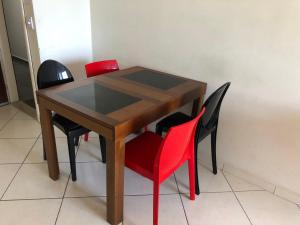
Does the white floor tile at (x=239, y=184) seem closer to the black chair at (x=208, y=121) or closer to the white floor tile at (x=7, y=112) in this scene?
the black chair at (x=208, y=121)

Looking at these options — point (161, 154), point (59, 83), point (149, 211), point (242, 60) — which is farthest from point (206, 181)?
point (59, 83)

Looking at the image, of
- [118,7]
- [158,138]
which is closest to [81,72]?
[118,7]

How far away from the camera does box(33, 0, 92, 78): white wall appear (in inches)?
92.0

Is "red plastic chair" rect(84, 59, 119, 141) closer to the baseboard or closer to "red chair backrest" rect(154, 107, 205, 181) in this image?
"red chair backrest" rect(154, 107, 205, 181)

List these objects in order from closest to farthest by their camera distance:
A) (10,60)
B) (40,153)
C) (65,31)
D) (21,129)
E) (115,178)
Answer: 1. (115,178)
2. (40,153)
3. (65,31)
4. (21,129)
5. (10,60)

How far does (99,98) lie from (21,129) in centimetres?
149

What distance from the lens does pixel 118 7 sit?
7.84 feet

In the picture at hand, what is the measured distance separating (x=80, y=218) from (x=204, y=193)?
935 millimetres

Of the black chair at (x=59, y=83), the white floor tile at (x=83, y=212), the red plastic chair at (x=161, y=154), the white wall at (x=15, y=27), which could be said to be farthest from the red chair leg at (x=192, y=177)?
the white wall at (x=15, y=27)

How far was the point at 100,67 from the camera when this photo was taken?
2342mm

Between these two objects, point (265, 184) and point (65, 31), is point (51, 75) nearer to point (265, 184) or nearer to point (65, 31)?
point (65, 31)

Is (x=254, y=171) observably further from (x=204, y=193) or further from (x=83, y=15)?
Answer: (x=83, y=15)

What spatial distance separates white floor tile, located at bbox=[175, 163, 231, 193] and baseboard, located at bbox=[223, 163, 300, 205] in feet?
0.34

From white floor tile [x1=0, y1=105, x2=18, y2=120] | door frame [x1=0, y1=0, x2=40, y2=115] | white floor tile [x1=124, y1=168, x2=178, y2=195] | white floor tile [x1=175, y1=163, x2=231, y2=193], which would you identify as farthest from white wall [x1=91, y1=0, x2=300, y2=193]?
white floor tile [x1=0, y1=105, x2=18, y2=120]
